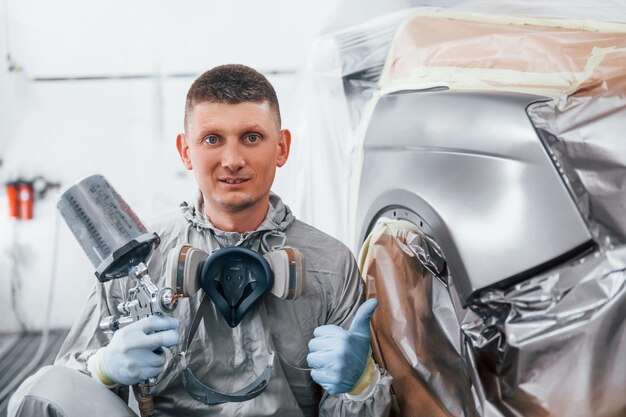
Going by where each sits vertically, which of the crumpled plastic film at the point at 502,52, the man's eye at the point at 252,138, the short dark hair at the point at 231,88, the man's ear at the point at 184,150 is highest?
the crumpled plastic film at the point at 502,52

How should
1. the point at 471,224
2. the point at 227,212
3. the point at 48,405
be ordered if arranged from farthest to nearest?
1. the point at 227,212
2. the point at 471,224
3. the point at 48,405

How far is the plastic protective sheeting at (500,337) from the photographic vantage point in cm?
98

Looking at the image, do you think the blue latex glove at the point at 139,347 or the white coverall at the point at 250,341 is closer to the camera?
the blue latex glove at the point at 139,347

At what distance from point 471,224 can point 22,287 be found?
1.30m

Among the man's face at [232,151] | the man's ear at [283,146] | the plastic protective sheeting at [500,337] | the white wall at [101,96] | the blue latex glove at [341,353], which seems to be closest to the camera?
the plastic protective sheeting at [500,337]

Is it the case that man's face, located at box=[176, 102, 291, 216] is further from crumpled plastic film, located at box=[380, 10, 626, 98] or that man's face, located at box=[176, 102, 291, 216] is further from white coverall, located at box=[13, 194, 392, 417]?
crumpled plastic film, located at box=[380, 10, 626, 98]

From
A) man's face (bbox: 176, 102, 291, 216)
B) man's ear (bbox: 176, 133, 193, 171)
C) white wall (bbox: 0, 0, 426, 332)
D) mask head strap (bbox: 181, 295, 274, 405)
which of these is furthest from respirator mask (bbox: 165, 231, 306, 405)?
white wall (bbox: 0, 0, 426, 332)

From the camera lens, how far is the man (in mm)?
1153

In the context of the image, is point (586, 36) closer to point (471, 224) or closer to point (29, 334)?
point (471, 224)

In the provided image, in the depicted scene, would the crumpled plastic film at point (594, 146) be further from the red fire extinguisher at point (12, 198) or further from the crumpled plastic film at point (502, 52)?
the red fire extinguisher at point (12, 198)

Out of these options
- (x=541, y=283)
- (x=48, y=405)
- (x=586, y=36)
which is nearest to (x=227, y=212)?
(x=48, y=405)


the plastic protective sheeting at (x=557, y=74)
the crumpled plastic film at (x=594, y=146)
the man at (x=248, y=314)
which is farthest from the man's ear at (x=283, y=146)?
the crumpled plastic film at (x=594, y=146)

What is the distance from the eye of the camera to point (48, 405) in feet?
3.34

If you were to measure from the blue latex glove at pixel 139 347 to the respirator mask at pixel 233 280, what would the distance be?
67 millimetres
